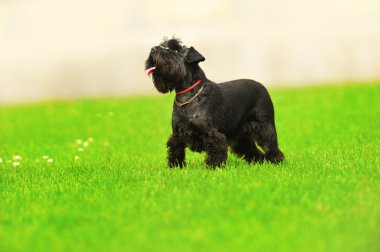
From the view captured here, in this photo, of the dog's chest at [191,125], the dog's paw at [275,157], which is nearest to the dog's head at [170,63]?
the dog's chest at [191,125]

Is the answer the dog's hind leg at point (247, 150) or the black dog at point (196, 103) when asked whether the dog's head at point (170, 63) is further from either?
the dog's hind leg at point (247, 150)

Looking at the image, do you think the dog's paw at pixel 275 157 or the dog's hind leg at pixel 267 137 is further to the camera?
the dog's paw at pixel 275 157

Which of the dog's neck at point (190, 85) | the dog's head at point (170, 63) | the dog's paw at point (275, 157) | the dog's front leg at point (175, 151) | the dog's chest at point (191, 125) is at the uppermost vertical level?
the dog's head at point (170, 63)

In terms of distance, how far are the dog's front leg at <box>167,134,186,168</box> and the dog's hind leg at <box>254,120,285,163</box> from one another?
1.45 m

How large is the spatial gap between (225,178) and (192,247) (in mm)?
2971

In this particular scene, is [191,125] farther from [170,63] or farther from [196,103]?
[170,63]

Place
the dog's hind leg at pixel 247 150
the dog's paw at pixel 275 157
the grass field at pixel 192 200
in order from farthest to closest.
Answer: the dog's hind leg at pixel 247 150, the dog's paw at pixel 275 157, the grass field at pixel 192 200

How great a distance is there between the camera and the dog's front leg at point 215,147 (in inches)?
381

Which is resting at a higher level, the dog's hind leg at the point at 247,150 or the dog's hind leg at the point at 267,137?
the dog's hind leg at the point at 267,137

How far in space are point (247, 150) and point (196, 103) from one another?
1850 mm

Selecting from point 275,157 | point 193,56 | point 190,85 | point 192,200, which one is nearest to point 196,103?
point 190,85

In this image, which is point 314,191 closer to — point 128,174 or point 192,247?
point 192,247

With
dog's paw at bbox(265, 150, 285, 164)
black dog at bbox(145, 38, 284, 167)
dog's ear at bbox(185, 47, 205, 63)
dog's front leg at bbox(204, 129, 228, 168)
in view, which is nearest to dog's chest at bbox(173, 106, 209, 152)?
black dog at bbox(145, 38, 284, 167)

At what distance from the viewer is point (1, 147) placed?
618 inches
